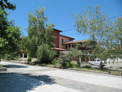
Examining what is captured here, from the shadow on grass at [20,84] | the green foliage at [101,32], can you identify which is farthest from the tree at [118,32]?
the shadow on grass at [20,84]

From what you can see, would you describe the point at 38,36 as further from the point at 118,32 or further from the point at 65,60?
the point at 118,32

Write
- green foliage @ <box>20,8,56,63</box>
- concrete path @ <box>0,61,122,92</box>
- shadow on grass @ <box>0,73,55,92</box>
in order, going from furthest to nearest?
green foliage @ <box>20,8,56,63</box> < concrete path @ <box>0,61,122,92</box> < shadow on grass @ <box>0,73,55,92</box>

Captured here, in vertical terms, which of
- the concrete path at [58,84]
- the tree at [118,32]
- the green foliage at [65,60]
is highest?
the tree at [118,32]

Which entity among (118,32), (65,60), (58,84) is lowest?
(58,84)

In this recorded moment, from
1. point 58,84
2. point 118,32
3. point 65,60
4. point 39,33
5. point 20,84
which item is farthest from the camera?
point 39,33

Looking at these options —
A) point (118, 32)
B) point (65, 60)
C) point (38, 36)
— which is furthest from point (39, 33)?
point (118, 32)

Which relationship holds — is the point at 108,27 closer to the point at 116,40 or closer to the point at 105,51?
the point at 116,40

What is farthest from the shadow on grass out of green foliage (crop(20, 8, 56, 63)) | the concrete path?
green foliage (crop(20, 8, 56, 63))

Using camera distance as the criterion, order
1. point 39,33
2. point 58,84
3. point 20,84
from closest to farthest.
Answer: point 20,84 → point 58,84 → point 39,33

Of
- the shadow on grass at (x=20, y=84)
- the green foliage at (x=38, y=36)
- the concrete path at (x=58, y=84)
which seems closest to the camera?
the shadow on grass at (x=20, y=84)

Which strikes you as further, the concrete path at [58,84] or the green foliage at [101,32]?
the green foliage at [101,32]

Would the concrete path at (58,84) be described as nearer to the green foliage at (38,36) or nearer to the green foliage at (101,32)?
the green foliage at (101,32)

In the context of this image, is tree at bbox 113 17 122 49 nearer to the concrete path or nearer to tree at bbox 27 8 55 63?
the concrete path

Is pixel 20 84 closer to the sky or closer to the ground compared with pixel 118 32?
closer to the ground
